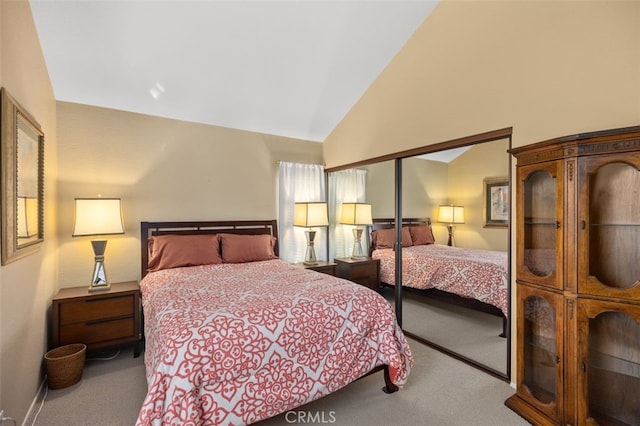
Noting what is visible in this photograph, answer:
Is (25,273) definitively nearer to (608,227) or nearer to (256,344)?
(256,344)

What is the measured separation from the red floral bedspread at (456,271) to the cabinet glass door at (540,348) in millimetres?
369

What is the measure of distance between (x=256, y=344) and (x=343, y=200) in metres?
2.83

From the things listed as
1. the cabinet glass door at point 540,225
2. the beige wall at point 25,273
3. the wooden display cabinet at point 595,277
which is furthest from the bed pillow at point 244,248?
the wooden display cabinet at point 595,277

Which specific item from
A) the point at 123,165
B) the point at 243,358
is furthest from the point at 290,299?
the point at 123,165

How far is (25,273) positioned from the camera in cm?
196

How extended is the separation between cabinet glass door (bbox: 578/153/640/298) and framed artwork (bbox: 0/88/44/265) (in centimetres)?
307

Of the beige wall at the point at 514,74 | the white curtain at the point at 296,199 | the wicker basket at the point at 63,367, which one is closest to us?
the beige wall at the point at 514,74

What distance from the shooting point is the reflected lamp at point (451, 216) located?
2859mm

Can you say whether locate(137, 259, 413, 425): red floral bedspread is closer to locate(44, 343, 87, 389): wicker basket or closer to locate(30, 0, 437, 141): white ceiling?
locate(44, 343, 87, 389): wicker basket

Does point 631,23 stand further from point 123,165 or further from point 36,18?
point 123,165

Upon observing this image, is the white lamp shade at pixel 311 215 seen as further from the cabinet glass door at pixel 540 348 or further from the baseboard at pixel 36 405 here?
the baseboard at pixel 36 405

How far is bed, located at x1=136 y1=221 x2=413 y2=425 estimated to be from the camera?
151 cm

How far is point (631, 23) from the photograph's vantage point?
1.72 metres

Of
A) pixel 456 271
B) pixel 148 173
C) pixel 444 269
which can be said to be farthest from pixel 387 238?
pixel 148 173
